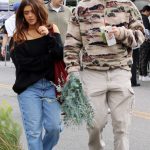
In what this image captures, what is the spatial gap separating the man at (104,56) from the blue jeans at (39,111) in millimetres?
304

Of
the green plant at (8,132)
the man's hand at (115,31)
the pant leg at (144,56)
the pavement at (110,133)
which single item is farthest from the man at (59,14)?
the pant leg at (144,56)

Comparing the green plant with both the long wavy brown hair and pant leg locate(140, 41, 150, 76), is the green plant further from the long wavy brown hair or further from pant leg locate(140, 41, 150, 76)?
pant leg locate(140, 41, 150, 76)

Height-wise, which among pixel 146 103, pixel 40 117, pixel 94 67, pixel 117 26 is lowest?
pixel 146 103

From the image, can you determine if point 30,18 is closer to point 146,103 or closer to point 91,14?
point 91,14

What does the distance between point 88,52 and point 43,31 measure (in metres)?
0.46

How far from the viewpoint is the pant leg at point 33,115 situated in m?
5.66

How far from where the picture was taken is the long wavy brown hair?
564 cm

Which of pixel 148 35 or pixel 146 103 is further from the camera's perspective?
pixel 148 35

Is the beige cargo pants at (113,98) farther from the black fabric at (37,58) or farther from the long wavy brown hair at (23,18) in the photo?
the long wavy brown hair at (23,18)

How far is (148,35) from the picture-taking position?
1549 cm

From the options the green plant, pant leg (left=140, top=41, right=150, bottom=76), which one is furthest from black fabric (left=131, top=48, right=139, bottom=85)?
the green plant

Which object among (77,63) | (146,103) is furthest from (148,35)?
(77,63)

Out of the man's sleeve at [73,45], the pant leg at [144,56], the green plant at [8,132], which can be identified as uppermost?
the man's sleeve at [73,45]

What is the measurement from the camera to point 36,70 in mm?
5668
